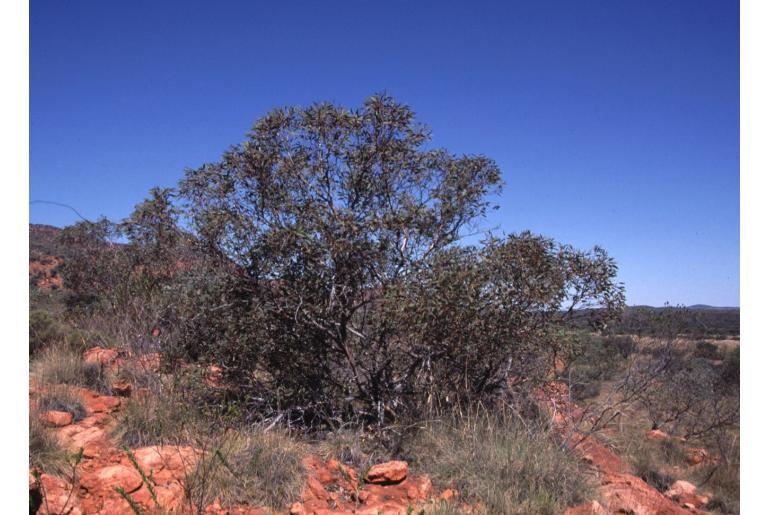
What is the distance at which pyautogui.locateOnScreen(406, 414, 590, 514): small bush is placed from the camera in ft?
13.4

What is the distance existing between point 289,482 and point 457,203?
390 centimetres

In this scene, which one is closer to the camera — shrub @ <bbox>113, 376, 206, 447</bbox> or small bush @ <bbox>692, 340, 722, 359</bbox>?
shrub @ <bbox>113, 376, 206, 447</bbox>

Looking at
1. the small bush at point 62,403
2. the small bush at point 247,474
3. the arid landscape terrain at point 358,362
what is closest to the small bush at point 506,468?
the arid landscape terrain at point 358,362

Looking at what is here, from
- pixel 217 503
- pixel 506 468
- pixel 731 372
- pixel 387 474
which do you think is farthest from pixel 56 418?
pixel 731 372

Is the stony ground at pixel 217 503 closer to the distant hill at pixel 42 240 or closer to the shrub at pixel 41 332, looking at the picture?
the shrub at pixel 41 332

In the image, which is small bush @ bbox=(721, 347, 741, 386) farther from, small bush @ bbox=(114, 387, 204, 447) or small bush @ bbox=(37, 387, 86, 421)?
small bush @ bbox=(37, 387, 86, 421)

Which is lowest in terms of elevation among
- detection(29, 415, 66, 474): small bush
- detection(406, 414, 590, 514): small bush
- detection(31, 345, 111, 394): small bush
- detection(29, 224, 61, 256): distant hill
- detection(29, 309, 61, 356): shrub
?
detection(406, 414, 590, 514): small bush

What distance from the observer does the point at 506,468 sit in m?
4.39

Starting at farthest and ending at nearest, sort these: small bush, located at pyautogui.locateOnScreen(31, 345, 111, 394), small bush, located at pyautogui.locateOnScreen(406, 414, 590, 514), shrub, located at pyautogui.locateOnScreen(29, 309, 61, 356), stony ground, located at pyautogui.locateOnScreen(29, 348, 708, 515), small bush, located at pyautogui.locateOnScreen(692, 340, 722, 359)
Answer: small bush, located at pyautogui.locateOnScreen(692, 340, 722, 359) → shrub, located at pyautogui.locateOnScreen(29, 309, 61, 356) → small bush, located at pyautogui.locateOnScreen(31, 345, 111, 394) → small bush, located at pyautogui.locateOnScreen(406, 414, 590, 514) → stony ground, located at pyautogui.locateOnScreen(29, 348, 708, 515)

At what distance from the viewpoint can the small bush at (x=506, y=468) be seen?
4098 millimetres

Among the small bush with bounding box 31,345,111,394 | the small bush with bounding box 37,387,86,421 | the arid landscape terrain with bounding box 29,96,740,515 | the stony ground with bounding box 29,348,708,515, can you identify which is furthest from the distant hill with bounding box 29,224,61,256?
the stony ground with bounding box 29,348,708,515

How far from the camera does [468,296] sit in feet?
17.4
